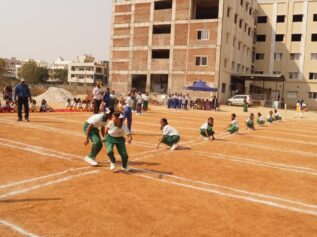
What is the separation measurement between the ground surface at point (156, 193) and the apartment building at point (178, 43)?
36.4 metres

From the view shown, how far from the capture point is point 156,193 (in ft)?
21.6

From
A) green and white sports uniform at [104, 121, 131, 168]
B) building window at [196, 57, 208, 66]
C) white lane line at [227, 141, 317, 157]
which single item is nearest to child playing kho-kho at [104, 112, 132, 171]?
green and white sports uniform at [104, 121, 131, 168]

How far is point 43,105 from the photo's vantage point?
24297 millimetres

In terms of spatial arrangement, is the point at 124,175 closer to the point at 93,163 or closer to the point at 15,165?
the point at 93,163

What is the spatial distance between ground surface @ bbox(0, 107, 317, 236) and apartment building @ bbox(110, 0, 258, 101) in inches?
1434

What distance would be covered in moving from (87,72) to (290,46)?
226ft

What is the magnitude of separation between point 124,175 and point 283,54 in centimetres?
5575

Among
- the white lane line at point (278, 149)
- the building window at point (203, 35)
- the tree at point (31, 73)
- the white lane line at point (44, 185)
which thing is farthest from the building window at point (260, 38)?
the tree at point (31, 73)

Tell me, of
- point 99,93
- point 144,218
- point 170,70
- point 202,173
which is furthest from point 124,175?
point 170,70

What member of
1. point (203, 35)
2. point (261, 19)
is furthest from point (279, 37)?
point (203, 35)

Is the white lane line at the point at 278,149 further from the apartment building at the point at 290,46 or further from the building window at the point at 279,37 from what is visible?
the building window at the point at 279,37

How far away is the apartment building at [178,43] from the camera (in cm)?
4622

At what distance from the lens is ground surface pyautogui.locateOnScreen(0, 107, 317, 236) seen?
5031 millimetres

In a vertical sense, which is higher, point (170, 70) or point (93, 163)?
point (170, 70)
